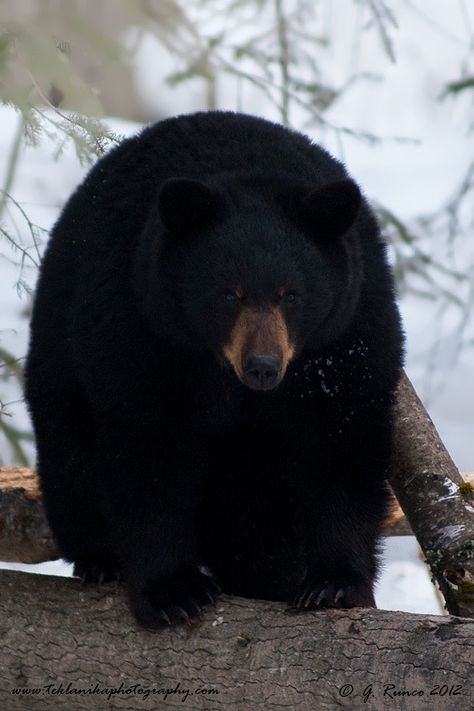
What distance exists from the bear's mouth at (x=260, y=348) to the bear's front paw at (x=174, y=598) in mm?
726

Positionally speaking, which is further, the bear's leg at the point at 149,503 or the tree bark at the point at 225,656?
the bear's leg at the point at 149,503

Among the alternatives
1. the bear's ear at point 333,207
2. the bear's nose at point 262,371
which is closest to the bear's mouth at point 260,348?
the bear's nose at point 262,371

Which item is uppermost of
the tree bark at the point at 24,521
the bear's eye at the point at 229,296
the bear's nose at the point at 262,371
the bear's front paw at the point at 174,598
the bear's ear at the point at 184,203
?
the bear's ear at the point at 184,203

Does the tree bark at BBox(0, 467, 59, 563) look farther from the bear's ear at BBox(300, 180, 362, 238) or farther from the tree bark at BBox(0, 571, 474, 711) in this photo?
the bear's ear at BBox(300, 180, 362, 238)

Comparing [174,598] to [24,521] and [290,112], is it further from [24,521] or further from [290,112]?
[290,112]

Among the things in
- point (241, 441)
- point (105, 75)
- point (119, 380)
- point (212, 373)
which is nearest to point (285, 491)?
point (241, 441)

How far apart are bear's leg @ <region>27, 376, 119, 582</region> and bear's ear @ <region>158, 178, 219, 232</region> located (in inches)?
33.2

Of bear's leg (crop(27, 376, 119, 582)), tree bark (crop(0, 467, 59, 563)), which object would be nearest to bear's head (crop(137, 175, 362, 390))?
bear's leg (crop(27, 376, 119, 582))

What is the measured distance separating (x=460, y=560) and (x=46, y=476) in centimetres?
158

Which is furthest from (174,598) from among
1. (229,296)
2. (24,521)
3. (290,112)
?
(290,112)

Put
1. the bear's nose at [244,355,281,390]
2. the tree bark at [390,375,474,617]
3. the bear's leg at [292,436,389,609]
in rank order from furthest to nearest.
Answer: the bear's leg at [292,436,389,609] < the tree bark at [390,375,474,617] < the bear's nose at [244,355,281,390]

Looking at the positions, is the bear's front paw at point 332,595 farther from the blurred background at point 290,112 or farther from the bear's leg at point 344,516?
the blurred background at point 290,112

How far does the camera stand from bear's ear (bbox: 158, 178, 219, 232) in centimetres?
332

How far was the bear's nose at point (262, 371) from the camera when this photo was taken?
321 cm
